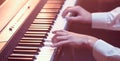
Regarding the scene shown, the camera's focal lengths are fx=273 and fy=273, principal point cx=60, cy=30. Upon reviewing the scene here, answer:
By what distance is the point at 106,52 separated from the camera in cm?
112

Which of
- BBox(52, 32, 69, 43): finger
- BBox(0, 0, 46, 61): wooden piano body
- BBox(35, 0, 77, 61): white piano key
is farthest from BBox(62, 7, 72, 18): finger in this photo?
BBox(52, 32, 69, 43): finger

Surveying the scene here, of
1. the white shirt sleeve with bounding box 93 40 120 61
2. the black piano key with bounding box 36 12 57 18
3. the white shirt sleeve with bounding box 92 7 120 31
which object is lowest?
the white shirt sleeve with bounding box 93 40 120 61

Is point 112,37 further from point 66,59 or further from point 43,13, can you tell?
point 43,13

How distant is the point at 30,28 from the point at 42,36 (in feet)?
0.28

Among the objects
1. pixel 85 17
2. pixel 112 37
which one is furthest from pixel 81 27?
pixel 85 17

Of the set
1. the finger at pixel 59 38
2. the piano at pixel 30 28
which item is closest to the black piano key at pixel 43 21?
the piano at pixel 30 28

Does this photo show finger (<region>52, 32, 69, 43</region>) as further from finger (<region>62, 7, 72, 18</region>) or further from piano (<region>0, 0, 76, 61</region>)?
finger (<region>62, 7, 72, 18</region>)

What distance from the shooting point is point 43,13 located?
4.64 feet

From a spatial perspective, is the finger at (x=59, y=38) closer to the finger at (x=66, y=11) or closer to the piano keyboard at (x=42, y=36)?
the piano keyboard at (x=42, y=36)

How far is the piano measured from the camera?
3.58ft

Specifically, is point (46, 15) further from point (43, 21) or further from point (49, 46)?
point (49, 46)

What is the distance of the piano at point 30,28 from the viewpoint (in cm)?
109

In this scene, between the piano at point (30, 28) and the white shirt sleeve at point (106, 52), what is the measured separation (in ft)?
0.54

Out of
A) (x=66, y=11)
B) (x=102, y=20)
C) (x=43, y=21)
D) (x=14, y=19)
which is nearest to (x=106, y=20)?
(x=102, y=20)
